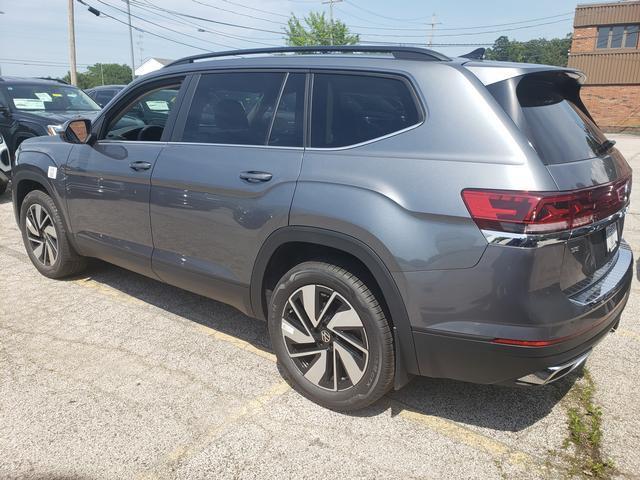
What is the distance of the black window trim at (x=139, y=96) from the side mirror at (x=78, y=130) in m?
0.13

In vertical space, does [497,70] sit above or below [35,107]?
above

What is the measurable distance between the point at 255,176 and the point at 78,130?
200 cm

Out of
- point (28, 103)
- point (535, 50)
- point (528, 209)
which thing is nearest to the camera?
point (528, 209)

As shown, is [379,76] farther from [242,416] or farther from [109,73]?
[109,73]

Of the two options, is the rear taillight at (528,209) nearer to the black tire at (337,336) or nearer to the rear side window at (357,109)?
the rear side window at (357,109)

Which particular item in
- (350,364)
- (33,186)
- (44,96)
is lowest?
(350,364)

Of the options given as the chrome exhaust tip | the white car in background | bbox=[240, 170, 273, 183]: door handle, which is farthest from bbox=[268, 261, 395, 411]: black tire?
the white car in background

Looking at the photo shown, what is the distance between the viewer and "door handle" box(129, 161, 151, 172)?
3.49m

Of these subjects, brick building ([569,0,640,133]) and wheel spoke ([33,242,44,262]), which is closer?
wheel spoke ([33,242,44,262])

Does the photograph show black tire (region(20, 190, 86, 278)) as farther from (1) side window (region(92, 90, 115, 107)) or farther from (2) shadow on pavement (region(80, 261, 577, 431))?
(1) side window (region(92, 90, 115, 107))

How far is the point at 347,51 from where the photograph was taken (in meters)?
2.91

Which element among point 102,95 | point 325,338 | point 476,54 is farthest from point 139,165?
point 102,95

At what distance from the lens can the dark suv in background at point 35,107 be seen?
838cm

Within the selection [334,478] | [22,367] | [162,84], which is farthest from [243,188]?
[22,367]
